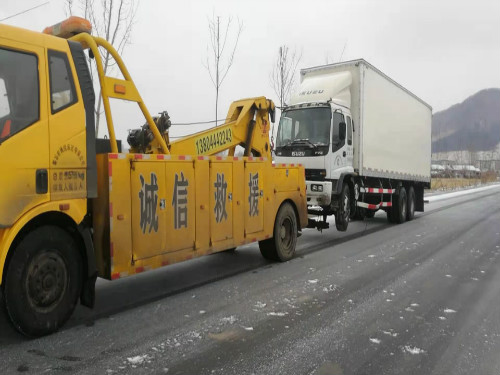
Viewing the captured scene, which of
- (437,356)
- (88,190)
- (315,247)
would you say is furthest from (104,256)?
(315,247)

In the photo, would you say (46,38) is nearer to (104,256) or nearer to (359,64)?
(104,256)

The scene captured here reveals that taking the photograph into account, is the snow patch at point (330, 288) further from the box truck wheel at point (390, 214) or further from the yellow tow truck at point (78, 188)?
the box truck wheel at point (390, 214)

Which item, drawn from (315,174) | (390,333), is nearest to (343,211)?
(315,174)

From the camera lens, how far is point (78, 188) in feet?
13.9

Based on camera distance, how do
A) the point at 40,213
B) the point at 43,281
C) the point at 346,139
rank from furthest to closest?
the point at 346,139, the point at 43,281, the point at 40,213

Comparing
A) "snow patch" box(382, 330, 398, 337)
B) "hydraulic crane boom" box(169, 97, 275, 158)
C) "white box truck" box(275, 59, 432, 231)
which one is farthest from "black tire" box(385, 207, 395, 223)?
"snow patch" box(382, 330, 398, 337)

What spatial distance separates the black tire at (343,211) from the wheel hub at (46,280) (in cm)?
673

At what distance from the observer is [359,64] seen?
10695 mm

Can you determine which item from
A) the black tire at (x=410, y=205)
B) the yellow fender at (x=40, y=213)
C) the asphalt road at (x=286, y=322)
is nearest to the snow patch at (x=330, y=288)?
the asphalt road at (x=286, y=322)

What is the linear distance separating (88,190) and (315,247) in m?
5.81

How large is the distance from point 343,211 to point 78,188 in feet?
22.5

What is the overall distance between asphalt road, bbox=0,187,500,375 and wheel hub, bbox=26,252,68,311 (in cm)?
35

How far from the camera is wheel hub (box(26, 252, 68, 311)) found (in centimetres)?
390

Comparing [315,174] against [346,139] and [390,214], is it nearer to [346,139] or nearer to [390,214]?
[346,139]
